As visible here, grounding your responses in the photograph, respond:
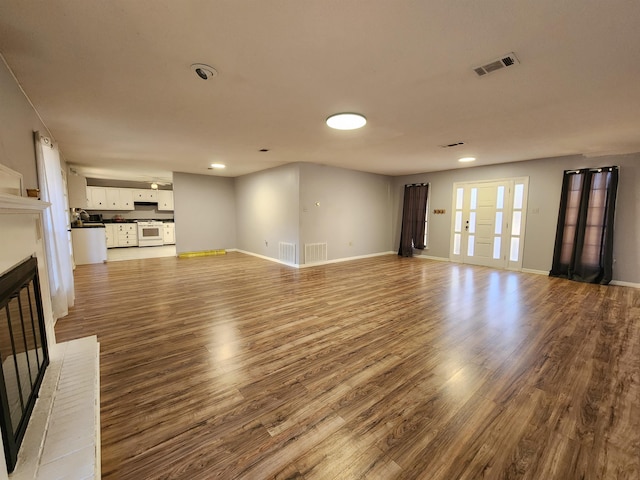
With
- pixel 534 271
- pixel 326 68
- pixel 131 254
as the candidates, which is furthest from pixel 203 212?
pixel 534 271

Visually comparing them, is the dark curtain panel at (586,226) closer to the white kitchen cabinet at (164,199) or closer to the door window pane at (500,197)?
the door window pane at (500,197)

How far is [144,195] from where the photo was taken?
382 inches

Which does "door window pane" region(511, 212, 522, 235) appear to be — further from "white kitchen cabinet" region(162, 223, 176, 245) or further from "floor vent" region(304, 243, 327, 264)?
"white kitchen cabinet" region(162, 223, 176, 245)

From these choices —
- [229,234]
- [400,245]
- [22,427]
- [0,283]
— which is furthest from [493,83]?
[229,234]

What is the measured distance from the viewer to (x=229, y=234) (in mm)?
8633

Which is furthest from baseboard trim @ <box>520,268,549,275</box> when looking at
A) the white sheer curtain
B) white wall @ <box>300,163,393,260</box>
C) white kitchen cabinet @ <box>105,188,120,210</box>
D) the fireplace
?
white kitchen cabinet @ <box>105,188,120,210</box>

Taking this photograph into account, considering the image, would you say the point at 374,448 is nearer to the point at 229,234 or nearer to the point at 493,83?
the point at 493,83

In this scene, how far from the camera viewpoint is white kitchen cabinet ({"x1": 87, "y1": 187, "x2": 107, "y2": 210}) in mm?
8734

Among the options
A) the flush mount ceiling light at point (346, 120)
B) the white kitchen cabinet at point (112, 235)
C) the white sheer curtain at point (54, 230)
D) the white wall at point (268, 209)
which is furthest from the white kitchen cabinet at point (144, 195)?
the flush mount ceiling light at point (346, 120)

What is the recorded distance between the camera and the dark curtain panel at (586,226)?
4.86m

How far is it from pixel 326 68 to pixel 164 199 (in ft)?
32.6

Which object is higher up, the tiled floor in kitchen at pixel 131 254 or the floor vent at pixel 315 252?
the floor vent at pixel 315 252

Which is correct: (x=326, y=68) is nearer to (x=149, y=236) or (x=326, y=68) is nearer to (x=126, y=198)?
(x=149, y=236)

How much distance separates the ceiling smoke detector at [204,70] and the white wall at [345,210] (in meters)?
4.02
